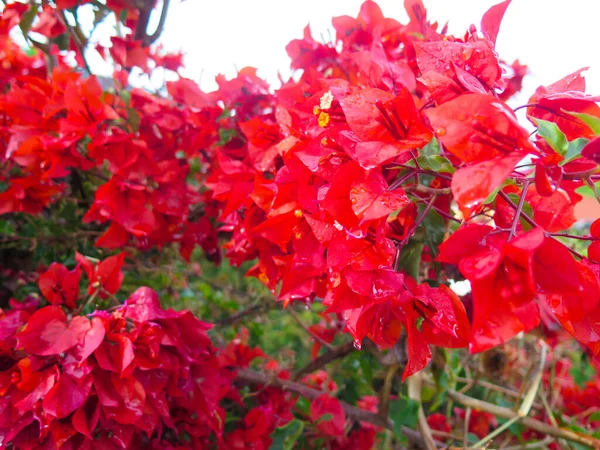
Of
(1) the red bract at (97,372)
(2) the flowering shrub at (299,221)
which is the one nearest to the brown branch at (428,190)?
(2) the flowering shrub at (299,221)

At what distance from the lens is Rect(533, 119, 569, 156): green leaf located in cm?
30

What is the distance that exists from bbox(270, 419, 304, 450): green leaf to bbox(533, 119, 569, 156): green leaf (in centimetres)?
64

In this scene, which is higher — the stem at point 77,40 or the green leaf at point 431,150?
the stem at point 77,40

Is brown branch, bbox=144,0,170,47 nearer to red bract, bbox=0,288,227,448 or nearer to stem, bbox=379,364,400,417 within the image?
red bract, bbox=0,288,227,448

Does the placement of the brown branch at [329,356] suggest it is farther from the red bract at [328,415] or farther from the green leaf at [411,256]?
the green leaf at [411,256]

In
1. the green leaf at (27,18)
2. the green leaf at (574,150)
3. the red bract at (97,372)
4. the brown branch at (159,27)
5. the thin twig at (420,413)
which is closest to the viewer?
the green leaf at (574,150)

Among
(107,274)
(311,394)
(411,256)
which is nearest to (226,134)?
(107,274)

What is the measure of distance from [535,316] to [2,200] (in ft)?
2.81

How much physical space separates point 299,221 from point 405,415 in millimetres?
488

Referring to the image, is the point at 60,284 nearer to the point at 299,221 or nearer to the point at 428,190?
the point at 299,221

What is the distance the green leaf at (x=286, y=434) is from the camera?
0.77 metres

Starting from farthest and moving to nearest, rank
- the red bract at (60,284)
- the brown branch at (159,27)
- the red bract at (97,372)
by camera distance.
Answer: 1. the brown branch at (159,27)
2. the red bract at (60,284)
3. the red bract at (97,372)

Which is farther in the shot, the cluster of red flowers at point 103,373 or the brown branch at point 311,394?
the brown branch at point 311,394

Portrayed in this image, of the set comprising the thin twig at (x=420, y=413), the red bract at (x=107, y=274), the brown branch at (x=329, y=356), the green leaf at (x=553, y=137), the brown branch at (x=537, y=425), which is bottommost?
→ the brown branch at (x=537, y=425)
